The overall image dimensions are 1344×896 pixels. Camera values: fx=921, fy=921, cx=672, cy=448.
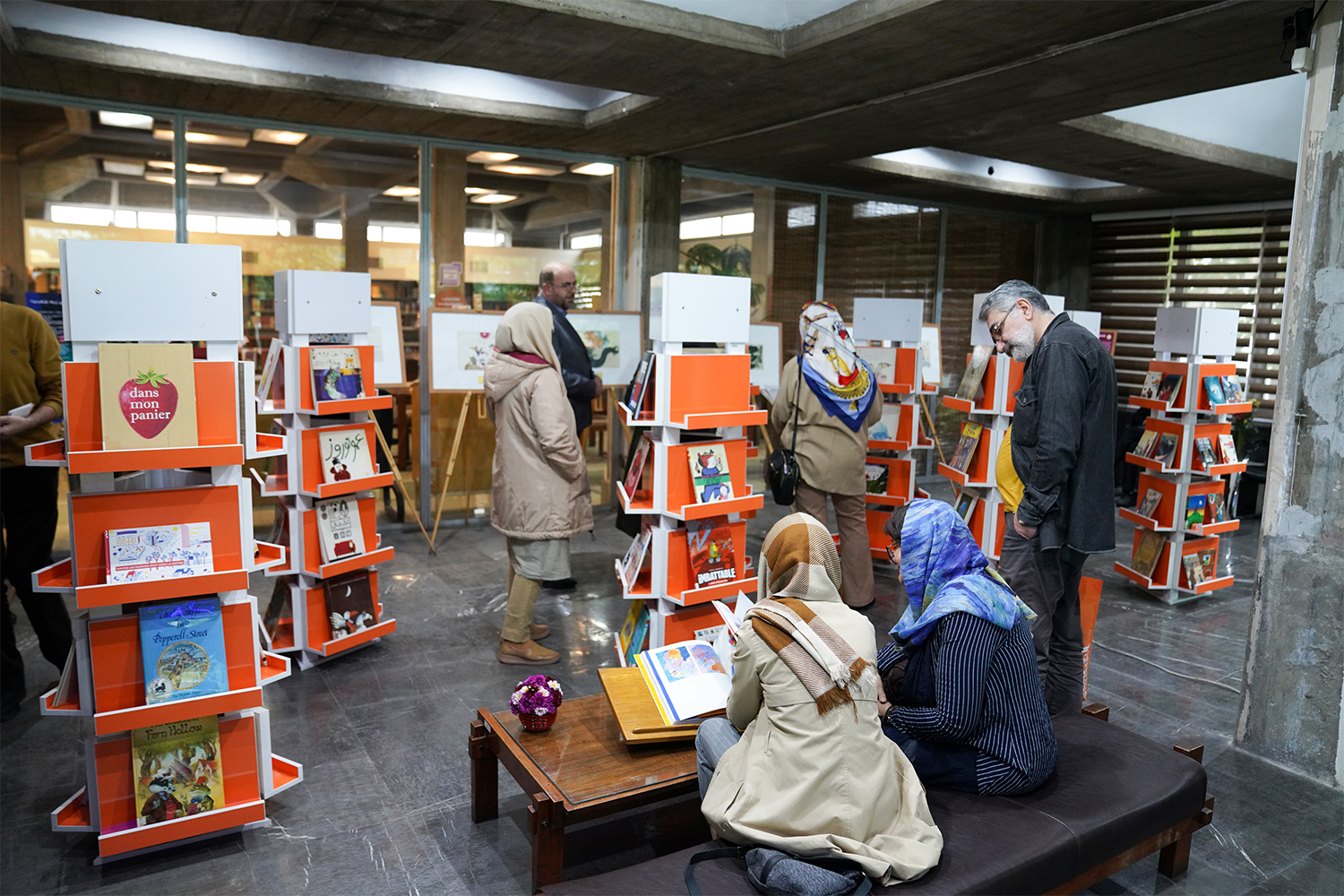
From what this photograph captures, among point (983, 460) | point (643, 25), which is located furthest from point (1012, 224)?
point (643, 25)

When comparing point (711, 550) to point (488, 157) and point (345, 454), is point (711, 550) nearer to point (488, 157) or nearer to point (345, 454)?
point (345, 454)

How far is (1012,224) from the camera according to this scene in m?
10.8

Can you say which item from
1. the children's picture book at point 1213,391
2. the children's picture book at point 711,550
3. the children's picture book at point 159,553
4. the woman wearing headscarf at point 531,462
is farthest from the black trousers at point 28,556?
the children's picture book at point 1213,391

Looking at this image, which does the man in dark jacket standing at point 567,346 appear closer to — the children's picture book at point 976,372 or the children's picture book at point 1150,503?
the children's picture book at point 976,372

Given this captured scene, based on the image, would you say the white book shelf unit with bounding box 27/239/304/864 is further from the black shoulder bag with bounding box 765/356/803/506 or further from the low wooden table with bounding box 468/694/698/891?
the black shoulder bag with bounding box 765/356/803/506

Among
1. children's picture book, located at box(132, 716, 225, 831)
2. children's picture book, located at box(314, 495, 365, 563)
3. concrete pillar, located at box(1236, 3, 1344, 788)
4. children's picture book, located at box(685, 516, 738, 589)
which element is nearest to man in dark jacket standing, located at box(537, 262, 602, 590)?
children's picture book, located at box(314, 495, 365, 563)

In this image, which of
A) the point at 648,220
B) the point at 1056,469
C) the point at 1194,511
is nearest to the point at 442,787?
the point at 1056,469

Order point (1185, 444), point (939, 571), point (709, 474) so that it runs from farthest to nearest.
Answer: point (1185, 444)
point (709, 474)
point (939, 571)

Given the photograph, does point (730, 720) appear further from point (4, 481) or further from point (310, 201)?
point (310, 201)

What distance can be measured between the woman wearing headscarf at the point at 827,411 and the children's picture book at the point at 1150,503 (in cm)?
207

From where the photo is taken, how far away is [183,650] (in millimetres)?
2914

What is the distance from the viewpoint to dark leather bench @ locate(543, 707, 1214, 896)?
2.23m

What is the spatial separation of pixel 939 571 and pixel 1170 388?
4150mm

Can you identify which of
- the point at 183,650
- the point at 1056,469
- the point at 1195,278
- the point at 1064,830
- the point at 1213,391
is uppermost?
the point at 1195,278
